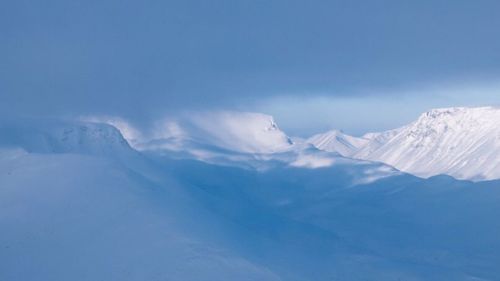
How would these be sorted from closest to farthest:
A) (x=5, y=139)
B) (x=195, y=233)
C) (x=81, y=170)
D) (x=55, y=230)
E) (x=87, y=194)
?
(x=55, y=230) → (x=195, y=233) → (x=87, y=194) → (x=81, y=170) → (x=5, y=139)

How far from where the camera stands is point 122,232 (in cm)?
10275

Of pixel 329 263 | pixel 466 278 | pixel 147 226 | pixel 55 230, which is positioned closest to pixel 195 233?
pixel 147 226

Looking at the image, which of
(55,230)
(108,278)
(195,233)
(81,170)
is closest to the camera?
(108,278)

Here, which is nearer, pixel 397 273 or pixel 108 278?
pixel 108 278

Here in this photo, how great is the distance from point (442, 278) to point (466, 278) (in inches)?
248

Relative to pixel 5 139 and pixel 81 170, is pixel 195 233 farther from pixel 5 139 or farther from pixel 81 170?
pixel 5 139

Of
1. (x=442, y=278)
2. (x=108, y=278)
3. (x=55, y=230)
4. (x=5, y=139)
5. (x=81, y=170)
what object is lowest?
(x=108, y=278)

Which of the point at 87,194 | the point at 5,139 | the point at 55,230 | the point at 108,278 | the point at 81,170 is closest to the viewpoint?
the point at 108,278

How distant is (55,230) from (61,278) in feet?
54.8

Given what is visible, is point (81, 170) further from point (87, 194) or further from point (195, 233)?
point (195, 233)

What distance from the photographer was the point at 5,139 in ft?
640

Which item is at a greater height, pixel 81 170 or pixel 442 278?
pixel 81 170

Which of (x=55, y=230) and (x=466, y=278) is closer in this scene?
(x=55, y=230)

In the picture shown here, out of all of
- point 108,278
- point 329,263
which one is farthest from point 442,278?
point 108,278
